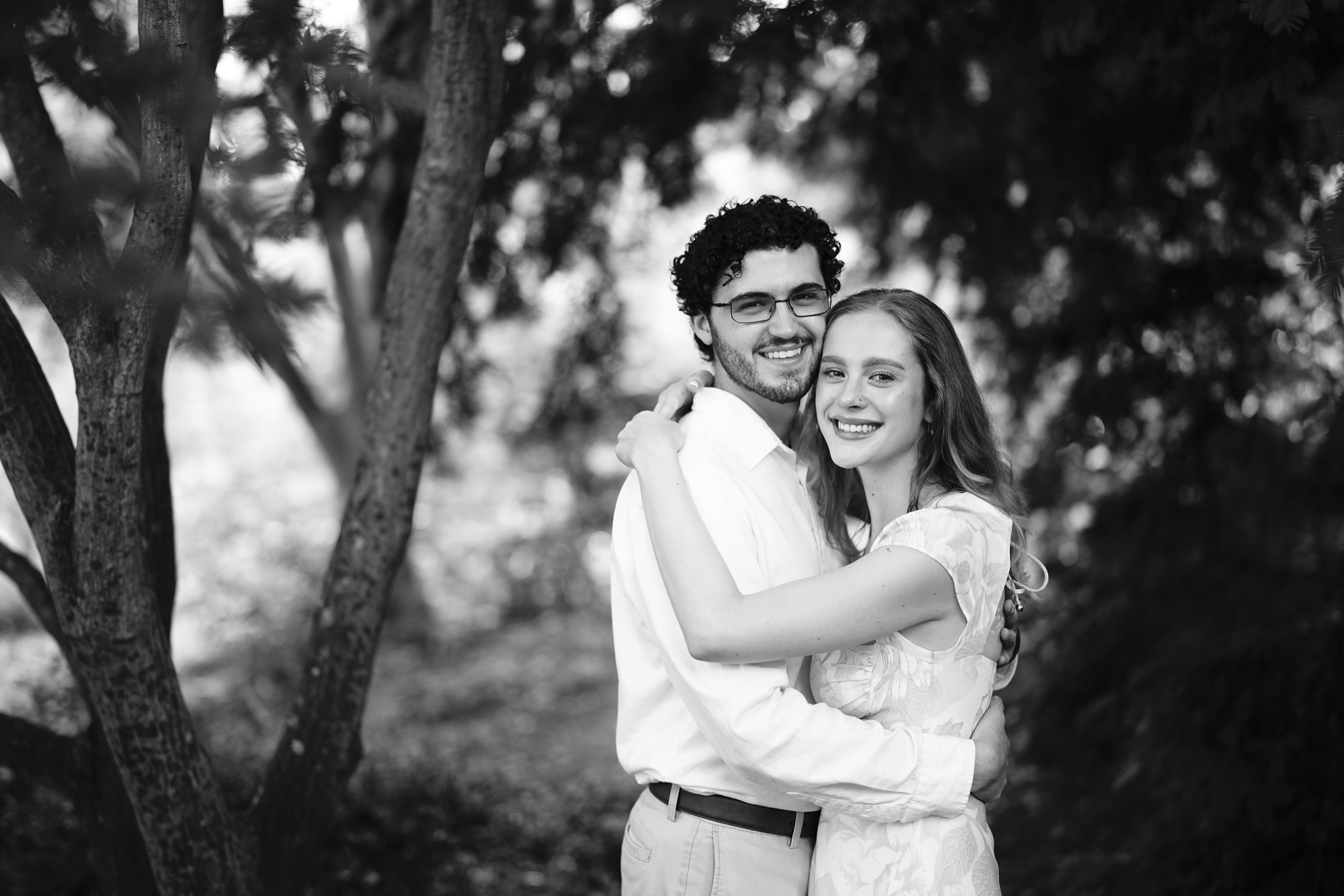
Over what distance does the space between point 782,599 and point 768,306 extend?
2.25 feet

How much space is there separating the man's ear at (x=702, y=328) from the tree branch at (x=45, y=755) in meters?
1.84

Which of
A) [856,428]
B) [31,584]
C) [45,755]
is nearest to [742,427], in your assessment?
[856,428]

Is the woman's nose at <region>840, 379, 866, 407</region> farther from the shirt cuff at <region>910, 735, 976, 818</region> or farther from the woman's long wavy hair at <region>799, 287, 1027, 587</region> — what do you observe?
the shirt cuff at <region>910, 735, 976, 818</region>

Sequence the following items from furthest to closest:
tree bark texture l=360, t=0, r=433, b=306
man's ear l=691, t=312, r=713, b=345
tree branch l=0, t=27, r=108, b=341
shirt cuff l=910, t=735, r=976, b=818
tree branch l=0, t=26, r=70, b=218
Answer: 1. tree bark texture l=360, t=0, r=433, b=306
2. man's ear l=691, t=312, r=713, b=345
3. shirt cuff l=910, t=735, r=976, b=818
4. tree branch l=0, t=26, r=70, b=218
5. tree branch l=0, t=27, r=108, b=341

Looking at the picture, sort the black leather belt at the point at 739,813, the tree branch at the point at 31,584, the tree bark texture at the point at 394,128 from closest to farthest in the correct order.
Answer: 1. the black leather belt at the point at 739,813
2. the tree branch at the point at 31,584
3. the tree bark texture at the point at 394,128

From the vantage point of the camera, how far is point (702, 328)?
260 centimetres

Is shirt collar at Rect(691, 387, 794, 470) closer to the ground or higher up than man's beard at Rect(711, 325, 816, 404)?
closer to the ground

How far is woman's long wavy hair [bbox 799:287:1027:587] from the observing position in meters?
2.32

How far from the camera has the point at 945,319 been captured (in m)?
2.36

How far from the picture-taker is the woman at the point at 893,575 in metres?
2.03

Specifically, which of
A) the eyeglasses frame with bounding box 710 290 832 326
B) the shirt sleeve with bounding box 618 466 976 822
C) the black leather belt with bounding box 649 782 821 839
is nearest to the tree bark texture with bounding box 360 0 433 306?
the eyeglasses frame with bounding box 710 290 832 326

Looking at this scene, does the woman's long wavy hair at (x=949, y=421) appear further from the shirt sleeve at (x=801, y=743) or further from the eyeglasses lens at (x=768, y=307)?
the shirt sleeve at (x=801, y=743)

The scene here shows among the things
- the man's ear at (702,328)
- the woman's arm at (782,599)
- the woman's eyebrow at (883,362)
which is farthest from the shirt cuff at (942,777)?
the man's ear at (702,328)

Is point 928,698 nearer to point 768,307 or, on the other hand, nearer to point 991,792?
point 991,792
